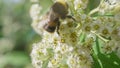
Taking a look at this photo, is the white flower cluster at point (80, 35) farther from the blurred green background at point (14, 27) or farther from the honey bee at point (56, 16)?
Answer: the blurred green background at point (14, 27)

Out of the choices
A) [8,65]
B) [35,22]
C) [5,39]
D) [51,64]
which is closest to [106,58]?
[51,64]

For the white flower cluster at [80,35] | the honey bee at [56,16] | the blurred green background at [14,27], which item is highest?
the blurred green background at [14,27]

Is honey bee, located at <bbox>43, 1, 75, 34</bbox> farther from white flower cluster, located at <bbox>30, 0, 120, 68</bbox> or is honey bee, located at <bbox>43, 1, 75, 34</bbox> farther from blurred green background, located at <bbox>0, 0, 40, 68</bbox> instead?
blurred green background, located at <bbox>0, 0, 40, 68</bbox>

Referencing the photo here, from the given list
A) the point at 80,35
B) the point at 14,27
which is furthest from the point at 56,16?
the point at 14,27

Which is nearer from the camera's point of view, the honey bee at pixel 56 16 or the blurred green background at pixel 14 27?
the honey bee at pixel 56 16

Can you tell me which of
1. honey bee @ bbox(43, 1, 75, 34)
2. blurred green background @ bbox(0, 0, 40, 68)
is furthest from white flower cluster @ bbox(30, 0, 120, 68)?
blurred green background @ bbox(0, 0, 40, 68)

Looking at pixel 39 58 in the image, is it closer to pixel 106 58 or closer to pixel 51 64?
pixel 51 64

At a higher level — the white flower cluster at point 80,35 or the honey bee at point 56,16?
the honey bee at point 56,16

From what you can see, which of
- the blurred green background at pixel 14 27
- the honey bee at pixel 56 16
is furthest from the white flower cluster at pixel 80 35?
the blurred green background at pixel 14 27

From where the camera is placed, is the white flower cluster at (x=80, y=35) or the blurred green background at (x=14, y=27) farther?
the blurred green background at (x=14, y=27)
